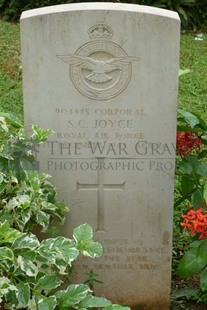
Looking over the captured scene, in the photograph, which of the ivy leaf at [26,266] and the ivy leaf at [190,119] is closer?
the ivy leaf at [26,266]

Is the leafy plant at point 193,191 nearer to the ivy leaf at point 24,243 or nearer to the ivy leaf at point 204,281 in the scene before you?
the ivy leaf at point 204,281

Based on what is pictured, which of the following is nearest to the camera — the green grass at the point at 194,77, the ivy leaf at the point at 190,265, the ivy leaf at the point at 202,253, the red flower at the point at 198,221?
the red flower at the point at 198,221

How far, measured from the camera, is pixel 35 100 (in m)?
3.82

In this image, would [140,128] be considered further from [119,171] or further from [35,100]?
[35,100]

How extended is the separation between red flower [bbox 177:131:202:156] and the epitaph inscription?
0.66 metres

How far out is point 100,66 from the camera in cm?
375

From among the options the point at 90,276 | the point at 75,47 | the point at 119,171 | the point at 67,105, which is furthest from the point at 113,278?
the point at 75,47

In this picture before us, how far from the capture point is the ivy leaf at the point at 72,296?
3.31 m

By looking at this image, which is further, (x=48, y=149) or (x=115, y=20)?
(x=48, y=149)

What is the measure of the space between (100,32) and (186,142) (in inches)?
36.8

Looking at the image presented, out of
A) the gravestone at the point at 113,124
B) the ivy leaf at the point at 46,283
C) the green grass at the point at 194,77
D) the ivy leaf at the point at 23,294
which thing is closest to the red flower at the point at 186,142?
the gravestone at the point at 113,124

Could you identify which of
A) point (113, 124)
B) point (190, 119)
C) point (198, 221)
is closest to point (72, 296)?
point (198, 221)

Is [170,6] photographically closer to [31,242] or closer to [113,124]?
[113,124]

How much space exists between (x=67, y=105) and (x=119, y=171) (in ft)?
1.46
